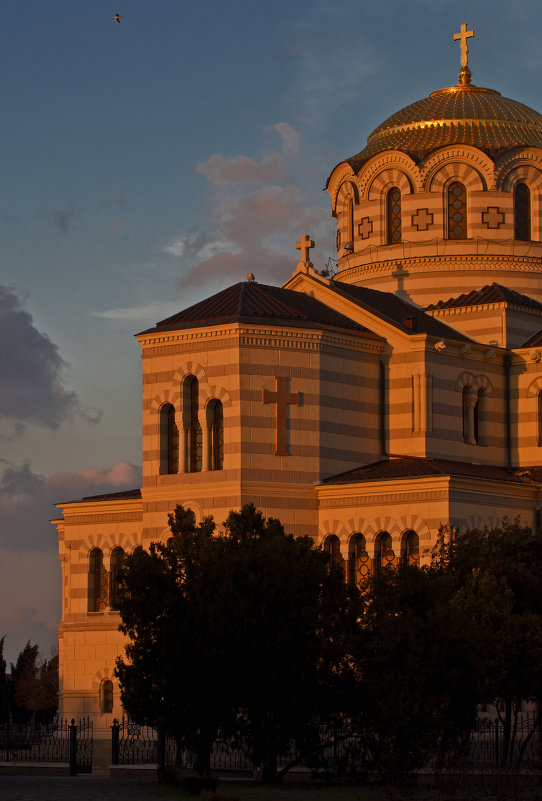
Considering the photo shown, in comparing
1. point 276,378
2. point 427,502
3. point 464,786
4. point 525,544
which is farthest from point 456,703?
point 276,378

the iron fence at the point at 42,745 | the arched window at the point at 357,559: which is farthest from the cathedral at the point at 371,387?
the iron fence at the point at 42,745

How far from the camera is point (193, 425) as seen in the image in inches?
1998

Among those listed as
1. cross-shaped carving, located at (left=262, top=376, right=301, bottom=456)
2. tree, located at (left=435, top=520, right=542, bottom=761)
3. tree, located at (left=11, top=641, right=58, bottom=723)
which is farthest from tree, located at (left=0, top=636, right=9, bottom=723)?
tree, located at (left=435, top=520, right=542, bottom=761)

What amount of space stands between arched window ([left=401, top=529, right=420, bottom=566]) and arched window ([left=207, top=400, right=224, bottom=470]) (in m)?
6.12

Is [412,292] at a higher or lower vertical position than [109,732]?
higher

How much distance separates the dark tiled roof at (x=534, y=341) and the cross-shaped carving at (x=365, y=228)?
23.7 ft

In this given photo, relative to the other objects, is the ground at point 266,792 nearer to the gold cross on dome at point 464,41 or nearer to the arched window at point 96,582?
the arched window at point 96,582

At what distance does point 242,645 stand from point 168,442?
1624 cm

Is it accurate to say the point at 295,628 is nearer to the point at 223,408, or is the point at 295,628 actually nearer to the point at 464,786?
the point at 464,786

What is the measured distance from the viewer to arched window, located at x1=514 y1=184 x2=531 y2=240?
5794 cm

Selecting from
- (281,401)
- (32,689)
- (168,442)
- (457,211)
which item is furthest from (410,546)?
(32,689)

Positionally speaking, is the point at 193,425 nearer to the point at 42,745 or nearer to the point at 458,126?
the point at 42,745

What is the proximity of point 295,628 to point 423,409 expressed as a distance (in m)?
16.4

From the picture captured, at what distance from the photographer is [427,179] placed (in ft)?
188
